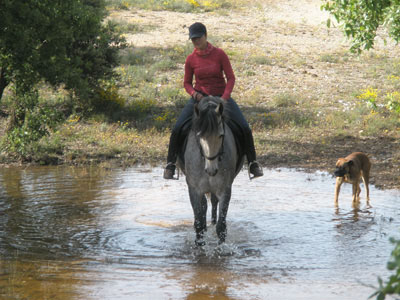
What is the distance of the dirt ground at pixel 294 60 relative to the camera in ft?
50.7

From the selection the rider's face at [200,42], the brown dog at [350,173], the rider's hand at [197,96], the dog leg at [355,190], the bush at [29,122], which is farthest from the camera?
the bush at [29,122]

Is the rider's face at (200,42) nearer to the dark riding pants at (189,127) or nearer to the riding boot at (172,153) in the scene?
the dark riding pants at (189,127)

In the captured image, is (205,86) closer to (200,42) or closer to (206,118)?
(200,42)

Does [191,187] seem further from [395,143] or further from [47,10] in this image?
[395,143]

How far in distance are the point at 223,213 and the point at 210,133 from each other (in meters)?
1.55

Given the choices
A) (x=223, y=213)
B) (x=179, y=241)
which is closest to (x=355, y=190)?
(x=223, y=213)

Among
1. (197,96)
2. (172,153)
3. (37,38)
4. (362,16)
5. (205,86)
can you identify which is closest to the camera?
(197,96)

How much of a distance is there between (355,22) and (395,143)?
5479 millimetres

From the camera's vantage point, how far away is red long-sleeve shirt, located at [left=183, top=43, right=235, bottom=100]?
27.7ft

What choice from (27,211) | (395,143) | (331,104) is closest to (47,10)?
(27,211)

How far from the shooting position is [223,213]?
826 cm

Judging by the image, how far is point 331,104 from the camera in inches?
845

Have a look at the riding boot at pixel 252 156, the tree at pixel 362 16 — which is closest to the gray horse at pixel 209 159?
the riding boot at pixel 252 156

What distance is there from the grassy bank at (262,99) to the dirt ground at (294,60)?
0.16 ft
